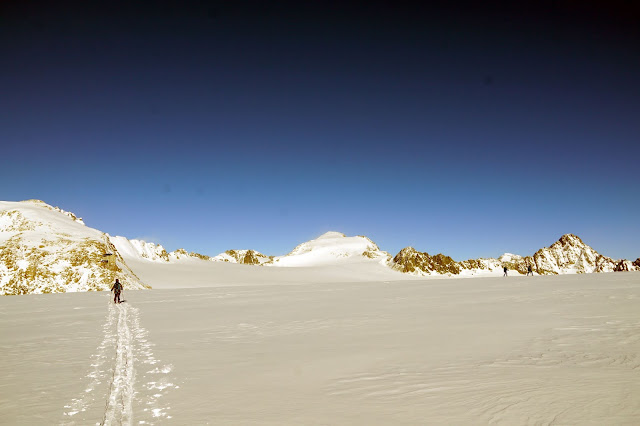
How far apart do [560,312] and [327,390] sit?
11227 mm

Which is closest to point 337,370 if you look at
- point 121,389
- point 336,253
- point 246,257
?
point 121,389

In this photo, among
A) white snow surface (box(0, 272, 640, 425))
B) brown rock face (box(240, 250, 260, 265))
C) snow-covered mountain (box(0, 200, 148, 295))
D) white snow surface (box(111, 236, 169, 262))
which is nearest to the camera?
white snow surface (box(0, 272, 640, 425))

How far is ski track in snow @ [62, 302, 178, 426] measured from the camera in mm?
5020

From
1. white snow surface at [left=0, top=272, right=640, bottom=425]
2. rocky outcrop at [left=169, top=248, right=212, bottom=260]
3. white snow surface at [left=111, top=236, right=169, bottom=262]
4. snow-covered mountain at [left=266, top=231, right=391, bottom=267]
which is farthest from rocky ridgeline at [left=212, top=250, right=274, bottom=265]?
white snow surface at [left=0, top=272, right=640, bottom=425]

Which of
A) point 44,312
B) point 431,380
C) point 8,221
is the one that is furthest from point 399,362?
point 8,221

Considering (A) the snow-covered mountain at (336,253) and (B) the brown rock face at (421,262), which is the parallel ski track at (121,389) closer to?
(B) the brown rock face at (421,262)

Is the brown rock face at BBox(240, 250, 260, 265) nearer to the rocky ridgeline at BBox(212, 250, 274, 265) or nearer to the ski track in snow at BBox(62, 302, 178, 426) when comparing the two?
the rocky ridgeline at BBox(212, 250, 274, 265)

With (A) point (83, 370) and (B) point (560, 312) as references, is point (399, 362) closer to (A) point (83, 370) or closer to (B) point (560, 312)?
(A) point (83, 370)

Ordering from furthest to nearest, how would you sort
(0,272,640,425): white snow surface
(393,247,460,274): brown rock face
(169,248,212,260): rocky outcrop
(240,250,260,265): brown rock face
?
1. (240,250,260,265): brown rock face
2. (393,247,460,274): brown rock face
3. (169,248,212,260): rocky outcrop
4. (0,272,640,425): white snow surface

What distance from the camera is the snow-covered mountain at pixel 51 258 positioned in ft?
115

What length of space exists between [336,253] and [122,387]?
112m

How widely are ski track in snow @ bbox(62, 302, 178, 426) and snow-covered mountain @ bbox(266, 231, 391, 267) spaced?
92910mm

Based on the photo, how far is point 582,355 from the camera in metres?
7.22

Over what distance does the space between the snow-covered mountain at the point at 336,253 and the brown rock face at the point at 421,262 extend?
13.3 feet
